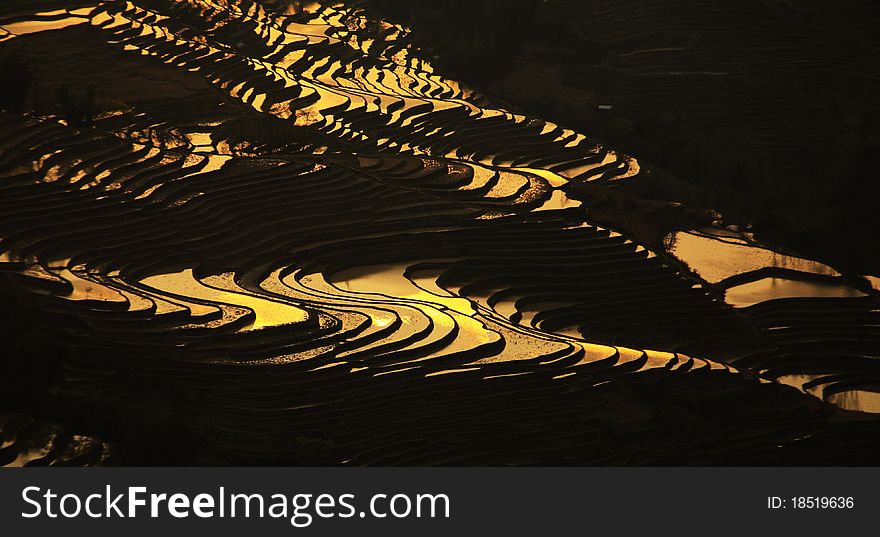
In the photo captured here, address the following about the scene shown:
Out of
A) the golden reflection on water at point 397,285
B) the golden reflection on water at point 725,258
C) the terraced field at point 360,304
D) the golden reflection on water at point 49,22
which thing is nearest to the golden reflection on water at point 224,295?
the terraced field at point 360,304

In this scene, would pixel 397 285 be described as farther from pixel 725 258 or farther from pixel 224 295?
pixel 725 258

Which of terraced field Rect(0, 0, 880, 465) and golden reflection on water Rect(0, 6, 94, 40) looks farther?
golden reflection on water Rect(0, 6, 94, 40)

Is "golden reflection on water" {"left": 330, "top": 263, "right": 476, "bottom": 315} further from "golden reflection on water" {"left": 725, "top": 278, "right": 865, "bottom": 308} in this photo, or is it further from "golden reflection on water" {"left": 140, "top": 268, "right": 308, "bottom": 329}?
"golden reflection on water" {"left": 725, "top": 278, "right": 865, "bottom": 308}

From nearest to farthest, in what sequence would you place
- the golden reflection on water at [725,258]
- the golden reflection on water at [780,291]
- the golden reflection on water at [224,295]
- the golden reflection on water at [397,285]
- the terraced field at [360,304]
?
the terraced field at [360,304] → the golden reflection on water at [224,295] → the golden reflection on water at [397,285] → the golden reflection on water at [780,291] → the golden reflection on water at [725,258]

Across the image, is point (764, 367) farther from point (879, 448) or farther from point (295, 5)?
point (295, 5)

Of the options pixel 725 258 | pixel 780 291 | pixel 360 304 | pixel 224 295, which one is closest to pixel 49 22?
pixel 224 295

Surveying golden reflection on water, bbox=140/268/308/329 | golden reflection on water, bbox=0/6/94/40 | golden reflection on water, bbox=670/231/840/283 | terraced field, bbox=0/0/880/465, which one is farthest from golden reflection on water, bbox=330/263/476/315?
golden reflection on water, bbox=0/6/94/40

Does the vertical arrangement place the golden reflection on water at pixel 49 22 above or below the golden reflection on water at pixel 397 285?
above

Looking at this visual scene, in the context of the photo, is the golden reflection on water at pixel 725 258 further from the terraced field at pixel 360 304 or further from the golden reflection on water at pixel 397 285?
the golden reflection on water at pixel 397 285
